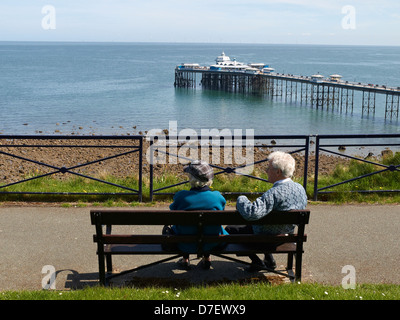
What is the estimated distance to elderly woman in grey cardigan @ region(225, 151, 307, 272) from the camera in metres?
4.68

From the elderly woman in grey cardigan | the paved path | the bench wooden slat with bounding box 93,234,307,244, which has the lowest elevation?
the paved path

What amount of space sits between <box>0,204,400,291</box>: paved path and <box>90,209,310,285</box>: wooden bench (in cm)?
43

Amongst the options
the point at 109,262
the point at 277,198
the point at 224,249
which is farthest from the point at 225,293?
the point at 109,262

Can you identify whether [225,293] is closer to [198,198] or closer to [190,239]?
[190,239]

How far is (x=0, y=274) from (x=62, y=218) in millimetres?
1939

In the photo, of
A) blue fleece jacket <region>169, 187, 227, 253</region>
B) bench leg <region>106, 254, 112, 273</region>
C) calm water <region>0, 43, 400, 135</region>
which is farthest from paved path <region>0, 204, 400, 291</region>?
calm water <region>0, 43, 400, 135</region>

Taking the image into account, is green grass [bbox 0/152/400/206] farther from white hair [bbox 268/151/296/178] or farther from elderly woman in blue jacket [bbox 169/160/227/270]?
white hair [bbox 268/151/296/178]

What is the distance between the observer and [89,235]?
21.4 feet

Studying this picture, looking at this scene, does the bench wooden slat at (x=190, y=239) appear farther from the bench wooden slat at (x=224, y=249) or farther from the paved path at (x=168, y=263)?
the paved path at (x=168, y=263)

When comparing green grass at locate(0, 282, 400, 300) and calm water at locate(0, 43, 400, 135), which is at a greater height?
green grass at locate(0, 282, 400, 300)

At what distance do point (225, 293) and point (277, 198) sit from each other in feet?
3.17

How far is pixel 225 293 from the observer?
4.56m

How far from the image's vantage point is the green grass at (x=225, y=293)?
445 centimetres

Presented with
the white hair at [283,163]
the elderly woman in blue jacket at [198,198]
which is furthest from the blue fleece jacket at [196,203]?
the white hair at [283,163]
